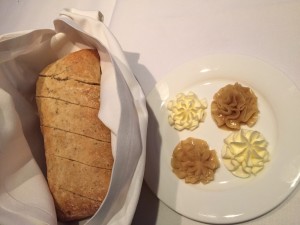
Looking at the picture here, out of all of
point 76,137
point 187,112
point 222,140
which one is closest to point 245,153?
point 222,140

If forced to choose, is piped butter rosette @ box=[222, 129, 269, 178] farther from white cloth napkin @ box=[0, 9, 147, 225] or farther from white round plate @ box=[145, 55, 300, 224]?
white cloth napkin @ box=[0, 9, 147, 225]

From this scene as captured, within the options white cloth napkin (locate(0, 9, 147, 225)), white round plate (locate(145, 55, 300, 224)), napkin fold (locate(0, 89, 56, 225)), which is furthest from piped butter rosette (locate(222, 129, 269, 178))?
napkin fold (locate(0, 89, 56, 225))

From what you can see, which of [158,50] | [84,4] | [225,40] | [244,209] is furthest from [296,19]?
[84,4]

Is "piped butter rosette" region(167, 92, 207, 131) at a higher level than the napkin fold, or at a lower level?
higher

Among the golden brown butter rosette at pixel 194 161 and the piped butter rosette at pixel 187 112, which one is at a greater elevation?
the piped butter rosette at pixel 187 112

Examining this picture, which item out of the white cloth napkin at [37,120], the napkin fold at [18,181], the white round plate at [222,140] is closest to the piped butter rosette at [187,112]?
the white round plate at [222,140]

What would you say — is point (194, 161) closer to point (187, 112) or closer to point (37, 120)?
point (187, 112)

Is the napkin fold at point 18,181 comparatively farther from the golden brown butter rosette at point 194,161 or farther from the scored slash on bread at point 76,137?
the golden brown butter rosette at point 194,161
